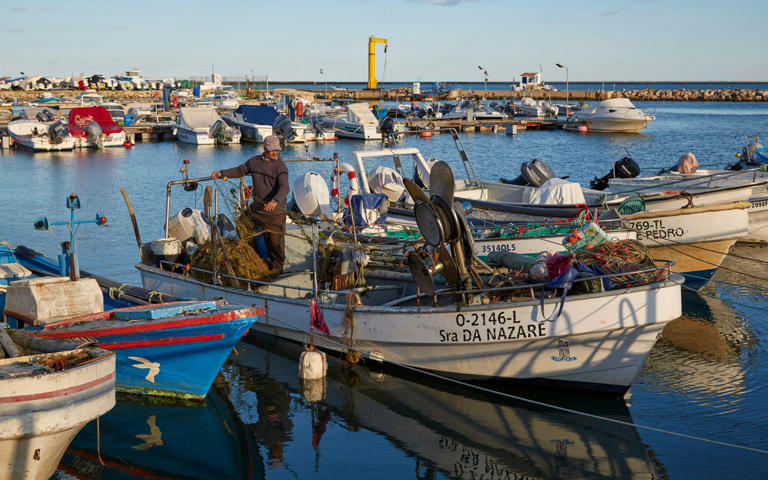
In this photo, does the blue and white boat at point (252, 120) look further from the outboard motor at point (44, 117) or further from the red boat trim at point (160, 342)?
the red boat trim at point (160, 342)

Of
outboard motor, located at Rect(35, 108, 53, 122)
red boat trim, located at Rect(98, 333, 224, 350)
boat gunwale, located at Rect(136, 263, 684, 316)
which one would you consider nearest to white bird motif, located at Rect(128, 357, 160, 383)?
red boat trim, located at Rect(98, 333, 224, 350)

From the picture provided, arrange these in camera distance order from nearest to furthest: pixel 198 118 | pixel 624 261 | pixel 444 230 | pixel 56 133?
pixel 444 230 → pixel 624 261 → pixel 56 133 → pixel 198 118

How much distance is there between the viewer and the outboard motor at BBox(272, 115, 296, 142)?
49.1 m

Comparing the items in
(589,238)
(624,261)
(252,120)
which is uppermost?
(252,120)

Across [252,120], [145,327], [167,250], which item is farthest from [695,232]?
[252,120]

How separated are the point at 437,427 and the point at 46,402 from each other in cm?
450

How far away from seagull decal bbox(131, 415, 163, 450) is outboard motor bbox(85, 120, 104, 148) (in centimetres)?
4120

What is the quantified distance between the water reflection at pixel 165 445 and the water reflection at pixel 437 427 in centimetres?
31

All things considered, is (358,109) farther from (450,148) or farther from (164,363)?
(164,363)

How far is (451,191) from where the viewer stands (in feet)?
29.3

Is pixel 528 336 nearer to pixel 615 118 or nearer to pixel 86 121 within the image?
pixel 86 121

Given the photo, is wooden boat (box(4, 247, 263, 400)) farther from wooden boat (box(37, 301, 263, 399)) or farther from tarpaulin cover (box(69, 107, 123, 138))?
tarpaulin cover (box(69, 107, 123, 138))

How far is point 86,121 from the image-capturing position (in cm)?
4862

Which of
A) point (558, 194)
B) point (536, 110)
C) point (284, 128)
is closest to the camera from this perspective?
point (558, 194)
